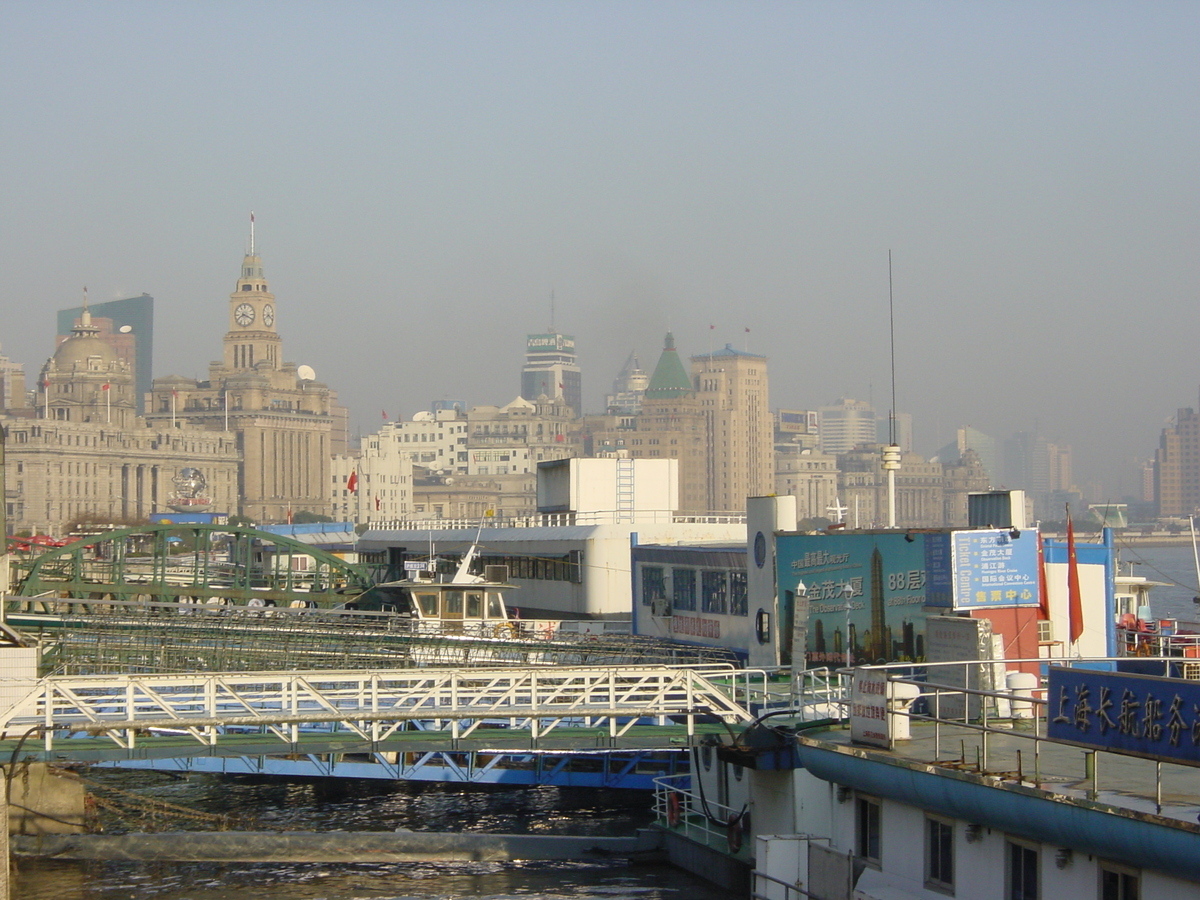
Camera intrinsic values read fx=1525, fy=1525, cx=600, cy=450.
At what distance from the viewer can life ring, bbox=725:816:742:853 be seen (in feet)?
89.6

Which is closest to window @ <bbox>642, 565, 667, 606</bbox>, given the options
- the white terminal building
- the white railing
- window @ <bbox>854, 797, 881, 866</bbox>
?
the white terminal building

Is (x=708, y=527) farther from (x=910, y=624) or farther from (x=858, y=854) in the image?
(x=858, y=854)

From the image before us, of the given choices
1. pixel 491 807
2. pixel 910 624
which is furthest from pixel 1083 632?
pixel 491 807

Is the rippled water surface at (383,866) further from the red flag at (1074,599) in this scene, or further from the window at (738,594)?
the red flag at (1074,599)

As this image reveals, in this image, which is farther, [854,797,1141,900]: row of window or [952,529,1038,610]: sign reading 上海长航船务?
[952,529,1038,610]: sign reading 上海长航船务

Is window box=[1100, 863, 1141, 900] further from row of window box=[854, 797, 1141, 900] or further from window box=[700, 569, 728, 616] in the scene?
window box=[700, 569, 728, 616]

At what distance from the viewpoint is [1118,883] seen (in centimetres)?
1695

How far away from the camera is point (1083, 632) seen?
3192 centimetres

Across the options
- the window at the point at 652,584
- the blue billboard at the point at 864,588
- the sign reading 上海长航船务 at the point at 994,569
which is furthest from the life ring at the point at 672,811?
the window at the point at 652,584

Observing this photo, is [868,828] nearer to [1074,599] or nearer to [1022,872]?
[1022,872]

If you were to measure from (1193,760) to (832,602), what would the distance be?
18311mm

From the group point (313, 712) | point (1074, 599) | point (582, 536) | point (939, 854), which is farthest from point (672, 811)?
point (582, 536)

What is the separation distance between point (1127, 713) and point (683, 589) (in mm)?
29723

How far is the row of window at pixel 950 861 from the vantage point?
16953mm
